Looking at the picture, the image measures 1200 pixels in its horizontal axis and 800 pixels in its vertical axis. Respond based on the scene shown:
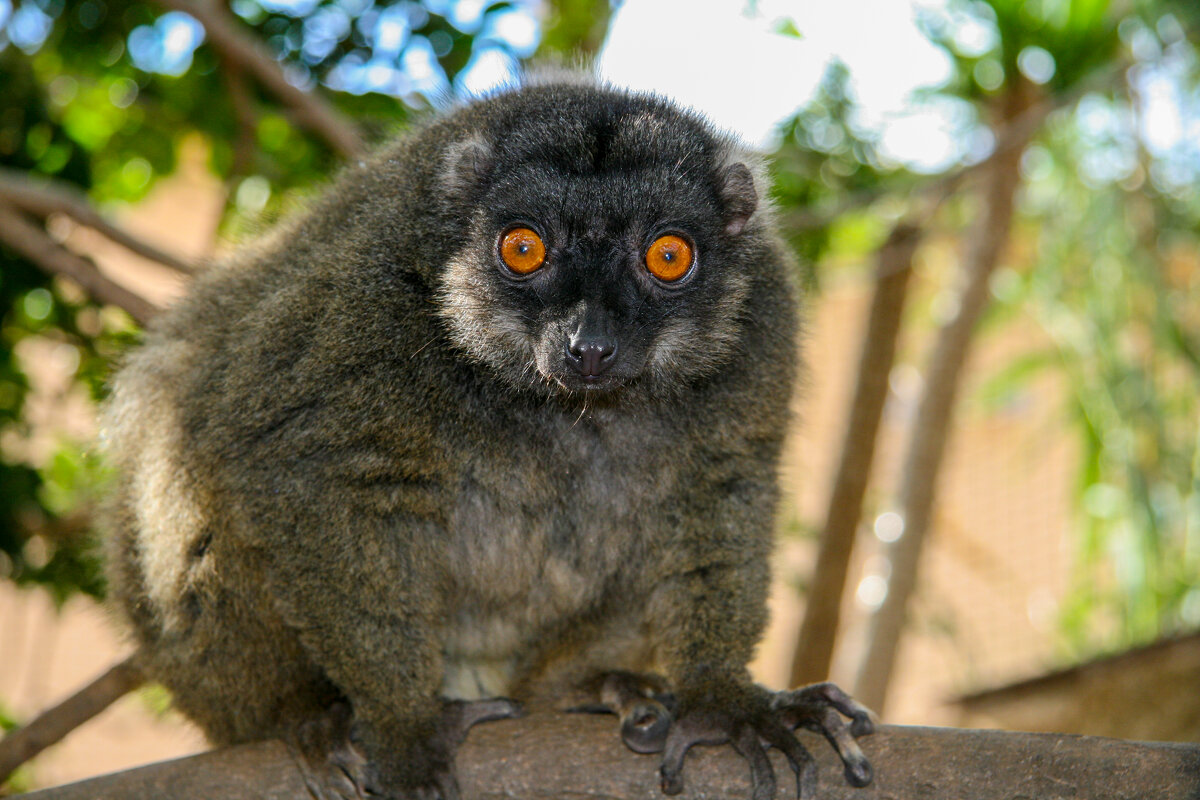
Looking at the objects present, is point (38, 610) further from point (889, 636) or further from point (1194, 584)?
point (1194, 584)

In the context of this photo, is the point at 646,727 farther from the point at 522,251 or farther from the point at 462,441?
the point at 522,251

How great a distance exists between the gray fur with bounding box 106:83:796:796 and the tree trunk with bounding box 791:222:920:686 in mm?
3339

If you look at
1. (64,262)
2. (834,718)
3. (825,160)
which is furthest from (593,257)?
(825,160)

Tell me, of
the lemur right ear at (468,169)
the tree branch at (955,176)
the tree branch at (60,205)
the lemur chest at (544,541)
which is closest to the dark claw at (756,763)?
the lemur chest at (544,541)

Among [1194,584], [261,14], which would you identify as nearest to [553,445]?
[261,14]

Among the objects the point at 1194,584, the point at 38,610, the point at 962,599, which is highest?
the point at 1194,584

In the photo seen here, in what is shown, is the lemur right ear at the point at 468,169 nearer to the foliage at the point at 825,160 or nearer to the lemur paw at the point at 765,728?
the lemur paw at the point at 765,728

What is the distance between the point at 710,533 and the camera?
3.51 metres

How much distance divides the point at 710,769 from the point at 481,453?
1.13m

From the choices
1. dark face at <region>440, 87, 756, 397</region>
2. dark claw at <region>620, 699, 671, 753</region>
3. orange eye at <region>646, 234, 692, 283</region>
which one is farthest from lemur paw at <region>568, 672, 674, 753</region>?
orange eye at <region>646, 234, 692, 283</region>

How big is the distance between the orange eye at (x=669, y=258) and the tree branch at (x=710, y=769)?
1387mm

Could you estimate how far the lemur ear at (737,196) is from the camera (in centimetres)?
355

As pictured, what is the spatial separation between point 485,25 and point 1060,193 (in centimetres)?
598

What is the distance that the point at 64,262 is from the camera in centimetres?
434
